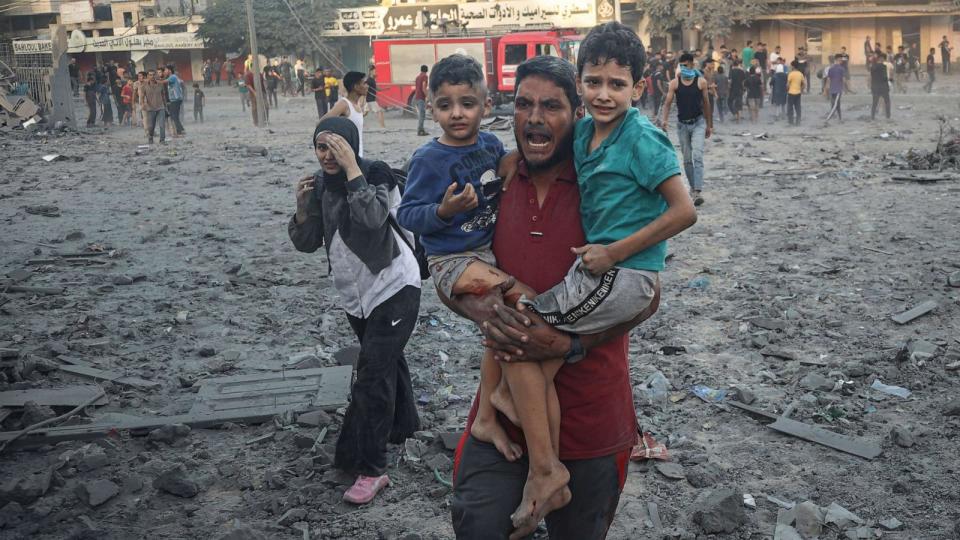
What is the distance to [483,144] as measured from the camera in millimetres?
2643

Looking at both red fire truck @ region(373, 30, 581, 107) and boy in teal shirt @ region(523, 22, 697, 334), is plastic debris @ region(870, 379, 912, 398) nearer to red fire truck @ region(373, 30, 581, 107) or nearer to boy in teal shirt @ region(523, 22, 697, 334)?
boy in teal shirt @ region(523, 22, 697, 334)

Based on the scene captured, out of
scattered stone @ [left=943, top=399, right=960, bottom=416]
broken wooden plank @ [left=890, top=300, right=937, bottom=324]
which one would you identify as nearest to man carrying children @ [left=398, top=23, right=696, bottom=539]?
scattered stone @ [left=943, top=399, right=960, bottom=416]

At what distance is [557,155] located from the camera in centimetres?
243

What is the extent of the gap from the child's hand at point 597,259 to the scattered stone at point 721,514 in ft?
6.76

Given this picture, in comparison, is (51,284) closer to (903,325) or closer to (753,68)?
(903,325)

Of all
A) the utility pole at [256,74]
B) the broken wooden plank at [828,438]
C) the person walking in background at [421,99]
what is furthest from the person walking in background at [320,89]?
the broken wooden plank at [828,438]

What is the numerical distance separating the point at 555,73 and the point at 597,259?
0.52 m

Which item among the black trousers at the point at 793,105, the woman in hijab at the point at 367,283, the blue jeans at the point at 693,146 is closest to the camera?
the woman in hijab at the point at 367,283

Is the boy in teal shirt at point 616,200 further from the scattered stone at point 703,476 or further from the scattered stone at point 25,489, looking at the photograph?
the scattered stone at point 25,489

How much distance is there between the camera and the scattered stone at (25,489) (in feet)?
14.1

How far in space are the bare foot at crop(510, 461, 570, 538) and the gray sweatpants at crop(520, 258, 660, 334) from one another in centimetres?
39

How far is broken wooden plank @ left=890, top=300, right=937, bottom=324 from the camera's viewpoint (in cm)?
656

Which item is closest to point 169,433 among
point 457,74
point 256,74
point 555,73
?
point 457,74

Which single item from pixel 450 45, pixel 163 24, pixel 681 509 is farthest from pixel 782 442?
pixel 163 24
